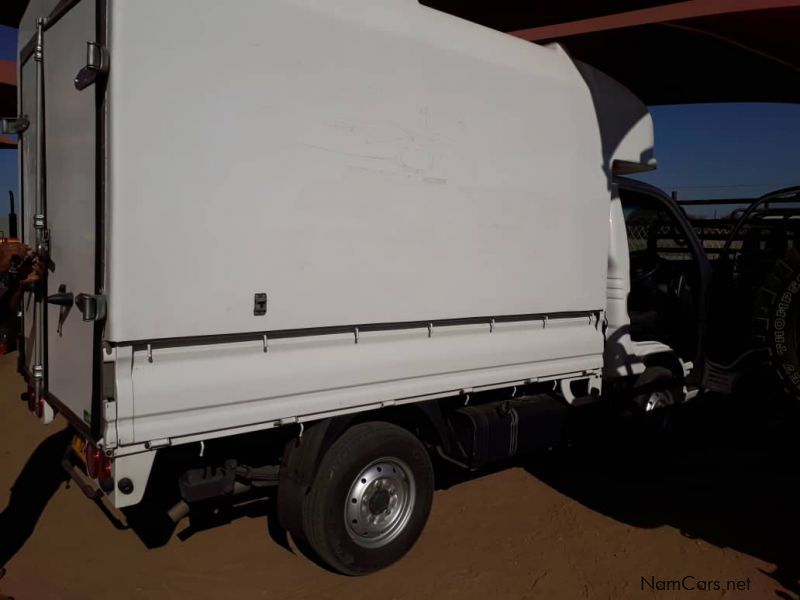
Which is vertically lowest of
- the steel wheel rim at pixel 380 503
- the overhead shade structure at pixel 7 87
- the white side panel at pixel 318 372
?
the steel wheel rim at pixel 380 503

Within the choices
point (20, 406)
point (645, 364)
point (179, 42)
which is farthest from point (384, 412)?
point (20, 406)

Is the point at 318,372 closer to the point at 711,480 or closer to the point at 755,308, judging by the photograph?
the point at 755,308

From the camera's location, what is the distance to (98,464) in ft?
10.2

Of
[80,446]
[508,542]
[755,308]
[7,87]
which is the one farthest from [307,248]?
[7,87]

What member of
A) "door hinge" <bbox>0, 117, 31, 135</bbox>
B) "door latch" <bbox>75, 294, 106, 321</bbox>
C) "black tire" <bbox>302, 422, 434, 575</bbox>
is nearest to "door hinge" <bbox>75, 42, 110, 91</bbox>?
"door latch" <bbox>75, 294, 106, 321</bbox>

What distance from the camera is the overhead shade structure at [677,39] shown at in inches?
365

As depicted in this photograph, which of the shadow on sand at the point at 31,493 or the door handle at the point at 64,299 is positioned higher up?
the door handle at the point at 64,299

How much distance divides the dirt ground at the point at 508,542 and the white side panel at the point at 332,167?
5.03ft

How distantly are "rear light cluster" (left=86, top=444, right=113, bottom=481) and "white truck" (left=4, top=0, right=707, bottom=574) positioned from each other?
0.02 metres

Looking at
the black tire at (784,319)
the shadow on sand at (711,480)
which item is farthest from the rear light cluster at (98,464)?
the black tire at (784,319)

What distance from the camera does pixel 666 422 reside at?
6.00 m

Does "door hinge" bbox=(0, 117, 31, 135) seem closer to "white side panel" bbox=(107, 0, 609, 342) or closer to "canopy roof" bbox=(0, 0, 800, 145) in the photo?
"white side panel" bbox=(107, 0, 609, 342)

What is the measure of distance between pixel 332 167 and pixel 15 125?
2.24 metres

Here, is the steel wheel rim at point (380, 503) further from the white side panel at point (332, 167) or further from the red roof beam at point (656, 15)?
the red roof beam at point (656, 15)
